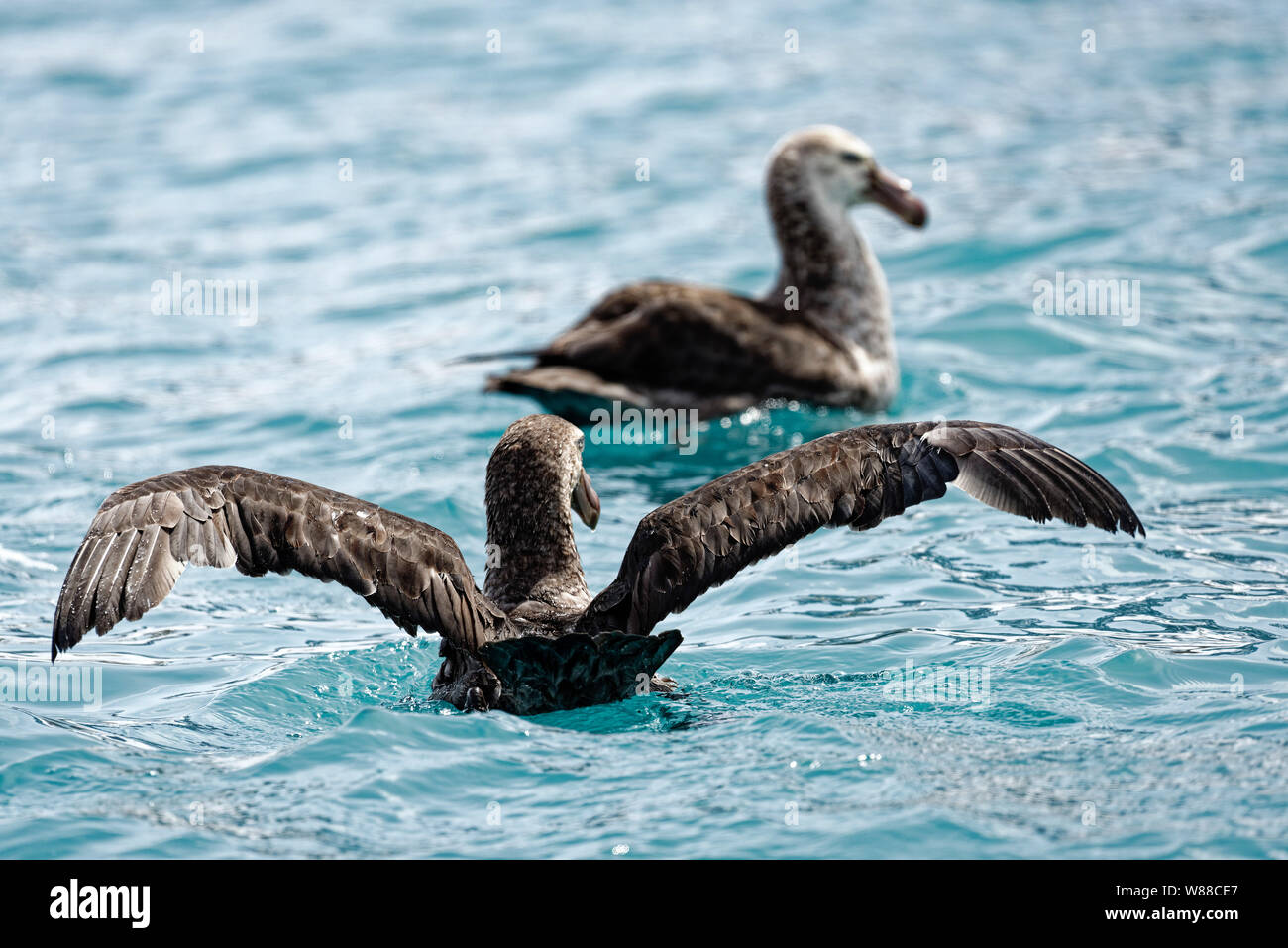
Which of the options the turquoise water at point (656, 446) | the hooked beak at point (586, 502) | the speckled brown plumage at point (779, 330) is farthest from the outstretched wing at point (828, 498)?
the speckled brown plumage at point (779, 330)

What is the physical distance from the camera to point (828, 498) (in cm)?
550

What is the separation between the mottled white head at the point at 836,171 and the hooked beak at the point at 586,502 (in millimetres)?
4175

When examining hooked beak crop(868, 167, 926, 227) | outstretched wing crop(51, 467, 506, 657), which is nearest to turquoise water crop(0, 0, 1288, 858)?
outstretched wing crop(51, 467, 506, 657)

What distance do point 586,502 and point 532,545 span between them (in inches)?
14.4

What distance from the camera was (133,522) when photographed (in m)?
5.14

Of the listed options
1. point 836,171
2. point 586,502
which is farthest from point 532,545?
point 836,171

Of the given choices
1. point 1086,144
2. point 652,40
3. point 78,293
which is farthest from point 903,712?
point 652,40

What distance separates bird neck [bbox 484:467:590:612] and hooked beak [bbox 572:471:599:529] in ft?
0.75

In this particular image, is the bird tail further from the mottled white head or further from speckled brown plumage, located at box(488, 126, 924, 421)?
the mottled white head

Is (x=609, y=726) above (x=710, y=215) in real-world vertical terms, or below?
below

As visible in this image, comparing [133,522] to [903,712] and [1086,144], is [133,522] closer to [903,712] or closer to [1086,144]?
[903,712]

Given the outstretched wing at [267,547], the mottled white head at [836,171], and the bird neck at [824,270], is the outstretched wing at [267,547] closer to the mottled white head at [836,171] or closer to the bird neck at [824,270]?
the bird neck at [824,270]

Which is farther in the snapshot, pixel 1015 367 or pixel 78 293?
pixel 78 293
